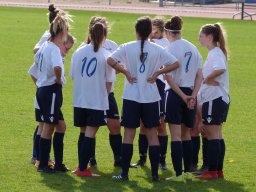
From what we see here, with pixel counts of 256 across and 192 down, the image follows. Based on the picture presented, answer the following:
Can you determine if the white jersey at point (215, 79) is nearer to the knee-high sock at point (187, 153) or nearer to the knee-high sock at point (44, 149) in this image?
the knee-high sock at point (187, 153)

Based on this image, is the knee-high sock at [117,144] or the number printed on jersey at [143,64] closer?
the number printed on jersey at [143,64]

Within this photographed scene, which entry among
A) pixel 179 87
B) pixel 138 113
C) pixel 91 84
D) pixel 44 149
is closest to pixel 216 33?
pixel 179 87

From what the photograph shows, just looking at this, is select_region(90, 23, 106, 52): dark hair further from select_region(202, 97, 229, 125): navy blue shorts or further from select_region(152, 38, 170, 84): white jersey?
select_region(202, 97, 229, 125): navy blue shorts

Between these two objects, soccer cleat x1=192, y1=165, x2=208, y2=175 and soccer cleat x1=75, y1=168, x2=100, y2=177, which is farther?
soccer cleat x1=192, y1=165, x2=208, y2=175

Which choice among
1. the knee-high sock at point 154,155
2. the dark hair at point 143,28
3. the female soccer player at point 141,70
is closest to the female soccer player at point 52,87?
the female soccer player at point 141,70

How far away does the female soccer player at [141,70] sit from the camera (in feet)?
30.5

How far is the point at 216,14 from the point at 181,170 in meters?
39.7

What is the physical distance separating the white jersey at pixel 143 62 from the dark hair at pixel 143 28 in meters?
0.05

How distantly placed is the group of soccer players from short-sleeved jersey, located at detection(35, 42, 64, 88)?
0.01 metres

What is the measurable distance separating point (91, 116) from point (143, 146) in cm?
116

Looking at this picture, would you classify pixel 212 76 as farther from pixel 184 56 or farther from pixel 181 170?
pixel 181 170

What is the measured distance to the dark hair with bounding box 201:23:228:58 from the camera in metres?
9.66

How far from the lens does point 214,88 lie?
9688mm

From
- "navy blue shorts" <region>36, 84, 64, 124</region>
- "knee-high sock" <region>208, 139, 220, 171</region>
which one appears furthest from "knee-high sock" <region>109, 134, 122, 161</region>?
"knee-high sock" <region>208, 139, 220, 171</region>
